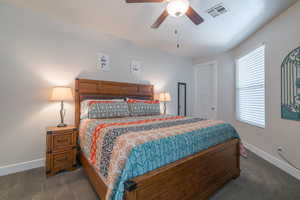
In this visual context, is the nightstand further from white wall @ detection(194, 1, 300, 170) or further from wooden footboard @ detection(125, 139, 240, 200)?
white wall @ detection(194, 1, 300, 170)

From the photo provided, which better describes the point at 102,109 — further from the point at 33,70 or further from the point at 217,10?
the point at 217,10

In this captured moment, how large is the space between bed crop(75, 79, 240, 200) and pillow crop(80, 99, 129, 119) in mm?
366

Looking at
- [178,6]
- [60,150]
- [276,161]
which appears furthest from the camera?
[276,161]

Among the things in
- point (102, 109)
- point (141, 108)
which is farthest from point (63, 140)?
point (141, 108)

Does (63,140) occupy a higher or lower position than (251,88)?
lower

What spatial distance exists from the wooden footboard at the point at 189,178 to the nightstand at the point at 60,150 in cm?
63

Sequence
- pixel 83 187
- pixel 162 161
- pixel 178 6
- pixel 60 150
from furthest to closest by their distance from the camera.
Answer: pixel 60 150 → pixel 83 187 → pixel 178 6 → pixel 162 161

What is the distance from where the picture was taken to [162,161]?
1.17 meters

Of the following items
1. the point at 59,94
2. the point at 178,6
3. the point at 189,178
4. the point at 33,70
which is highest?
the point at 178,6

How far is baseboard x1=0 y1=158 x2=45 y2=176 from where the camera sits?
199 centimetres

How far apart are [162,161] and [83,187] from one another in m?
1.29

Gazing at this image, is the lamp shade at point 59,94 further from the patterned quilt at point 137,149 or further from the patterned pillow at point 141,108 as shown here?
the patterned pillow at point 141,108

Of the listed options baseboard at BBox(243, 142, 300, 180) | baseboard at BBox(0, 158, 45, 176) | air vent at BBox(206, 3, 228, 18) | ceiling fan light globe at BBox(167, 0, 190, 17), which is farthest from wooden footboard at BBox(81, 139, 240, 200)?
air vent at BBox(206, 3, 228, 18)

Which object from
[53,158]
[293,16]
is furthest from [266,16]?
[53,158]
